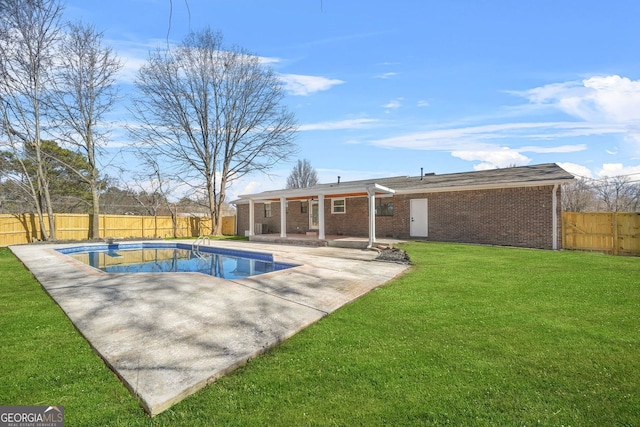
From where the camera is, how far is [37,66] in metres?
16.1

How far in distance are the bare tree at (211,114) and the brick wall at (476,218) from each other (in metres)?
11.5

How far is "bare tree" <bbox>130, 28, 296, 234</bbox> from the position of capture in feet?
77.8

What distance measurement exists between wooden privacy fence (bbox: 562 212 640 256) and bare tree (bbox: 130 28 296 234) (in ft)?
64.2

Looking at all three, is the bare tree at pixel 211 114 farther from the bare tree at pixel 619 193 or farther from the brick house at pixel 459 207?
the bare tree at pixel 619 193

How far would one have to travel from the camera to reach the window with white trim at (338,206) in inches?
709

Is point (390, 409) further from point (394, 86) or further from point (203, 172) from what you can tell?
Result: point (203, 172)

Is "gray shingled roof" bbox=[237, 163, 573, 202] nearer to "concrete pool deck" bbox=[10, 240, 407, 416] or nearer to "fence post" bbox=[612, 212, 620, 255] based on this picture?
"fence post" bbox=[612, 212, 620, 255]

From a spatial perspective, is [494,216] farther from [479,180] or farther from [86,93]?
[86,93]

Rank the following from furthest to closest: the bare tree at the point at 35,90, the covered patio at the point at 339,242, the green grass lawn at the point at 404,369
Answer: the bare tree at the point at 35,90, the covered patio at the point at 339,242, the green grass lawn at the point at 404,369

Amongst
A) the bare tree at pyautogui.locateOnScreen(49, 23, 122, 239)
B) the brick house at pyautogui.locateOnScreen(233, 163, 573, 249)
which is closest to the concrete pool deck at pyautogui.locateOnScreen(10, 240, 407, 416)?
the brick house at pyautogui.locateOnScreen(233, 163, 573, 249)

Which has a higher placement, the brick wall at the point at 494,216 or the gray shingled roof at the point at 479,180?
the gray shingled roof at the point at 479,180

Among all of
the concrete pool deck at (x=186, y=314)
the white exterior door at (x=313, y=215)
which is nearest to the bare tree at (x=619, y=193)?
the white exterior door at (x=313, y=215)

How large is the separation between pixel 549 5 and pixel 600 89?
7.15 metres

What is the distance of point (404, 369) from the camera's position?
10.2ft
